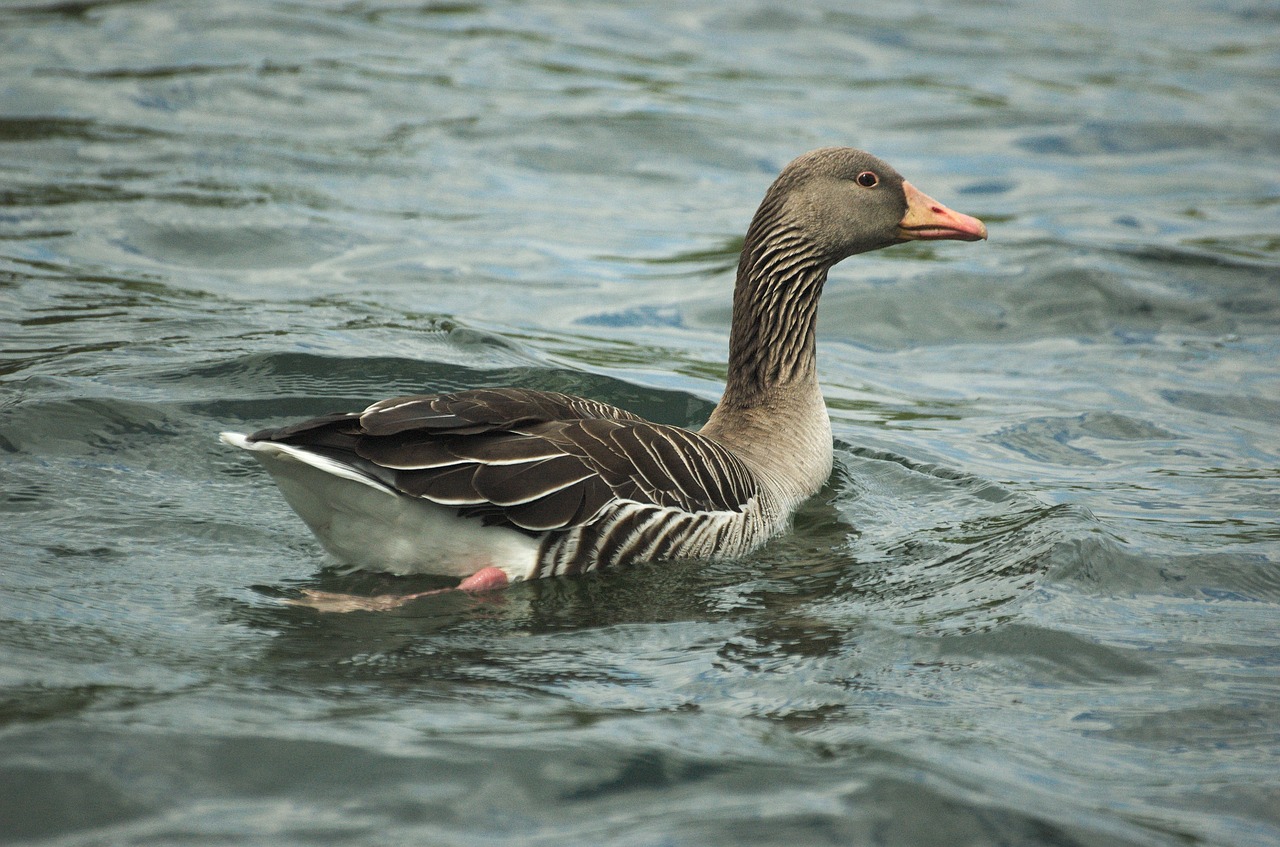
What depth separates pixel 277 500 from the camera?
725 centimetres

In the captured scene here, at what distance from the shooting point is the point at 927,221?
785cm

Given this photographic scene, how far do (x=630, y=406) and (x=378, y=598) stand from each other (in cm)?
349

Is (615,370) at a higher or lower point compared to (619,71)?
lower

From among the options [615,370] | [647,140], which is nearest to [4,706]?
[615,370]

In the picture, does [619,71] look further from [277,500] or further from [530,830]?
[530,830]

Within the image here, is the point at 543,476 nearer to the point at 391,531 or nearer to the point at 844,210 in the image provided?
the point at 391,531

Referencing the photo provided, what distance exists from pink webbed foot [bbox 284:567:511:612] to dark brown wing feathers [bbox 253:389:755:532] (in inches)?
10.8

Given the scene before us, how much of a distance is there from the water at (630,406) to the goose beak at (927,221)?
1.44 metres

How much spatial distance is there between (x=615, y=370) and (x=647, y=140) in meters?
6.77

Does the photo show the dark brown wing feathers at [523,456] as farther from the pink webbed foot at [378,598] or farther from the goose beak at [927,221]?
the goose beak at [927,221]

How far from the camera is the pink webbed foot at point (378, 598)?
578 centimetres

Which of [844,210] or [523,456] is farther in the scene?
[844,210]

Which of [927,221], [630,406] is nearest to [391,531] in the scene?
[630,406]

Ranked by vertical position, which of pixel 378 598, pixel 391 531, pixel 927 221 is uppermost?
pixel 927 221
